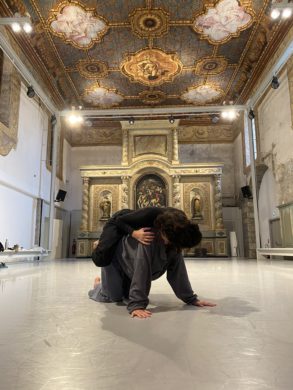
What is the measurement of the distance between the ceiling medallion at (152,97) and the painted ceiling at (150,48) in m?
0.04

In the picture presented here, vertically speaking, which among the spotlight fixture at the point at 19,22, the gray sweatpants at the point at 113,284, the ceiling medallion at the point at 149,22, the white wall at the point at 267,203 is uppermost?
the ceiling medallion at the point at 149,22

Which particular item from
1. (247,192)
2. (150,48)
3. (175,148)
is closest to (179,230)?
(150,48)

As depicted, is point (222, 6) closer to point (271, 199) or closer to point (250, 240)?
point (271, 199)

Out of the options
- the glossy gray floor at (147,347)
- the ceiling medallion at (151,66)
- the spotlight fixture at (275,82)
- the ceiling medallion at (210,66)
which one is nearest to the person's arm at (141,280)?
the glossy gray floor at (147,347)

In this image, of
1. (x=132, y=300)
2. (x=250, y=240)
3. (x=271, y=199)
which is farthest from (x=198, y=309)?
(x=250, y=240)

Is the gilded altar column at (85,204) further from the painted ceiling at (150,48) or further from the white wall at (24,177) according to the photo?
the painted ceiling at (150,48)

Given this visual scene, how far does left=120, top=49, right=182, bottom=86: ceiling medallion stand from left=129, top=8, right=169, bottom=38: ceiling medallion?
34.6 inches

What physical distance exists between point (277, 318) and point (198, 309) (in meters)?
0.54

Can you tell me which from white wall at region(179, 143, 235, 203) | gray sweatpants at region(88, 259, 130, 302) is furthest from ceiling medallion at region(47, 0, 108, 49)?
gray sweatpants at region(88, 259, 130, 302)

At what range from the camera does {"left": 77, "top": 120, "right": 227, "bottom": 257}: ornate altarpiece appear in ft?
48.4

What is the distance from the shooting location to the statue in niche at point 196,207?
1463 cm

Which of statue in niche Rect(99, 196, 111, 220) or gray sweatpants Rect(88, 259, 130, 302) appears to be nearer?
gray sweatpants Rect(88, 259, 130, 302)

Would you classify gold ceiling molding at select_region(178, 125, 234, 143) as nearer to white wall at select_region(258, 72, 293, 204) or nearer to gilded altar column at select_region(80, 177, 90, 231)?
white wall at select_region(258, 72, 293, 204)

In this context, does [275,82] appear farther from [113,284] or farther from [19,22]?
[113,284]
